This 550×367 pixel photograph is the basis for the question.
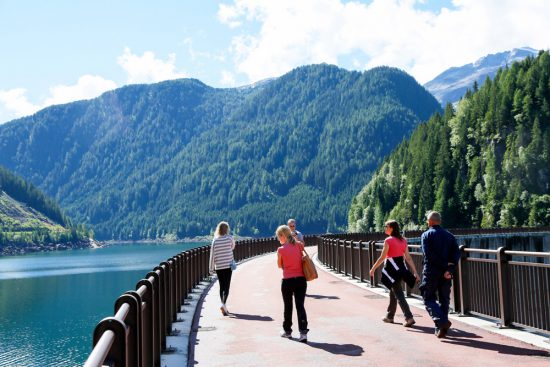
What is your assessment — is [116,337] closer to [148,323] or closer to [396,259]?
[148,323]

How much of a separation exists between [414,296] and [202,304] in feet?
18.2

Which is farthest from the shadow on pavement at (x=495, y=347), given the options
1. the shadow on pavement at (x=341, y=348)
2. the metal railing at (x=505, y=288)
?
the shadow on pavement at (x=341, y=348)

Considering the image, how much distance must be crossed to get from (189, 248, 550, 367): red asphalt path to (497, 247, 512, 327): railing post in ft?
1.70

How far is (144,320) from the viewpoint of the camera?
25.4 feet

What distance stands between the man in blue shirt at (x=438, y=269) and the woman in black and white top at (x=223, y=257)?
17.6 feet

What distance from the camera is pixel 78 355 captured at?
85.5 feet

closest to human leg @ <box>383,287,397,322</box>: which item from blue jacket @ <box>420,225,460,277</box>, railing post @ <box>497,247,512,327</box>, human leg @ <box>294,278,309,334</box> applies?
blue jacket @ <box>420,225,460,277</box>

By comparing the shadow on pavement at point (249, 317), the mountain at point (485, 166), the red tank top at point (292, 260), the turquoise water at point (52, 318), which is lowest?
the turquoise water at point (52, 318)

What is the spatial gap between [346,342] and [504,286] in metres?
2.92

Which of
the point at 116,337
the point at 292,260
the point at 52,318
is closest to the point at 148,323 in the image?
the point at 292,260

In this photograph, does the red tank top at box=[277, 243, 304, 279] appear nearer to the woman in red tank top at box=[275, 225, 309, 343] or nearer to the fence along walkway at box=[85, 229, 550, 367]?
the woman in red tank top at box=[275, 225, 309, 343]

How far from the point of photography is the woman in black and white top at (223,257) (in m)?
14.9

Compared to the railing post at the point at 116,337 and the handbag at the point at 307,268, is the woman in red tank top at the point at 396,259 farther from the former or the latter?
the railing post at the point at 116,337

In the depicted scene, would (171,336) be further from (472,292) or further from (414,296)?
(414,296)
